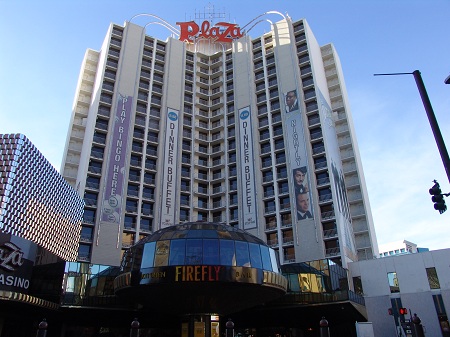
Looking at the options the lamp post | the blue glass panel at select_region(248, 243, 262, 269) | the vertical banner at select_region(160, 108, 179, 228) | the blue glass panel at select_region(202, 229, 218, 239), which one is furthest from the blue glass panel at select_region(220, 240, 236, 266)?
the vertical banner at select_region(160, 108, 179, 228)

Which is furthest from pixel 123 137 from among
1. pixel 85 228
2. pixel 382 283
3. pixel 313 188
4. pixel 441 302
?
pixel 441 302

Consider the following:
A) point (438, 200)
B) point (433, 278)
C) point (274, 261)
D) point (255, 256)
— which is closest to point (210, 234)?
point (255, 256)

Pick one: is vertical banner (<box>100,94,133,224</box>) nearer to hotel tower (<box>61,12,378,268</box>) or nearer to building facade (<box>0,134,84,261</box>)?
hotel tower (<box>61,12,378,268</box>)

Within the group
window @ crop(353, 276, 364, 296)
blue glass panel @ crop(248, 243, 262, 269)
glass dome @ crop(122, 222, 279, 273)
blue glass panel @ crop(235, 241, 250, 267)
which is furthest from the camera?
window @ crop(353, 276, 364, 296)

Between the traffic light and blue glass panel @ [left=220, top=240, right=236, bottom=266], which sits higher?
blue glass panel @ [left=220, top=240, right=236, bottom=266]

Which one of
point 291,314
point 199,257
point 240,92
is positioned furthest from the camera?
point 240,92

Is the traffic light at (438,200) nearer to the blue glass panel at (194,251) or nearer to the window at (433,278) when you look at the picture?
the blue glass panel at (194,251)

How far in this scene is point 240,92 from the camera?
85.9 m

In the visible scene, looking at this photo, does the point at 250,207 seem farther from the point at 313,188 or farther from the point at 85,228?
the point at 85,228

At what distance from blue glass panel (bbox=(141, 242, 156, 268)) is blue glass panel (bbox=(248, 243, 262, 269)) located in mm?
8941

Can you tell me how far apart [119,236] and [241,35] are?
5712cm

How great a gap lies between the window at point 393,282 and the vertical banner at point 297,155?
49.7 ft

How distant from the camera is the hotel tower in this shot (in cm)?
6681

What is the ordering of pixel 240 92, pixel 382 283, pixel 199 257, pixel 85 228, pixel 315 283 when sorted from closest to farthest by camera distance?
1. pixel 199 257
2. pixel 315 283
3. pixel 382 283
4. pixel 85 228
5. pixel 240 92
